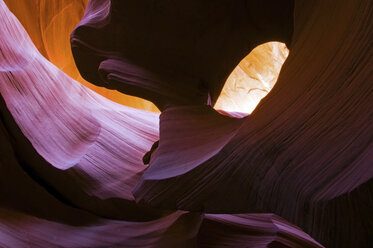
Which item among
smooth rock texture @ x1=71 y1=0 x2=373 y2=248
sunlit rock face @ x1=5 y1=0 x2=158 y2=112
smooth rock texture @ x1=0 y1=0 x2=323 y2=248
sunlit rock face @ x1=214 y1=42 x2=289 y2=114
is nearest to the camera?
smooth rock texture @ x1=71 y1=0 x2=373 y2=248

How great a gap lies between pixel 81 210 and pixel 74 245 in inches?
12.6

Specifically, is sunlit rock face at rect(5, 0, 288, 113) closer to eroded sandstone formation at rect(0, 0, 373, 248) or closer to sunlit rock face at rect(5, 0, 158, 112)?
sunlit rock face at rect(5, 0, 158, 112)

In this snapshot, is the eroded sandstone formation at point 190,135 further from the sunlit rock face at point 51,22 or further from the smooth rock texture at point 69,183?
the sunlit rock face at point 51,22

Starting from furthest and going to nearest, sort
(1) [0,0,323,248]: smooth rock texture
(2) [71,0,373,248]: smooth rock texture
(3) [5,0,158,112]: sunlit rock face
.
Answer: (3) [5,0,158,112]: sunlit rock face → (1) [0,0,323,248]: smooth rock texture → (2) [71,0,373,248]: smooth rock texture

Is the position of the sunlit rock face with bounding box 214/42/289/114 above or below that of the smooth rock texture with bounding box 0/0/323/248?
above

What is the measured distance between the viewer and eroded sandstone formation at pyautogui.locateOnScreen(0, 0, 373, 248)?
128 cm

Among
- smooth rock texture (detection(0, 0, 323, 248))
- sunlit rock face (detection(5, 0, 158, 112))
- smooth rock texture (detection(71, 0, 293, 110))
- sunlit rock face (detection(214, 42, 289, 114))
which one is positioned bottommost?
smooth rock texture (detection(0, 0, 323, 248))

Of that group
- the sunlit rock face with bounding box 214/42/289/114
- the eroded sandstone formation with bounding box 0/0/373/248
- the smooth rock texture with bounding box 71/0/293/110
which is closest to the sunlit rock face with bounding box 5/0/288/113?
the sunlit rock face with bounding box 214/42/289/114

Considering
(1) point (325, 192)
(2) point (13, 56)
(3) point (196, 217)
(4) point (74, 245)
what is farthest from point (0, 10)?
(1) point (325, 192)

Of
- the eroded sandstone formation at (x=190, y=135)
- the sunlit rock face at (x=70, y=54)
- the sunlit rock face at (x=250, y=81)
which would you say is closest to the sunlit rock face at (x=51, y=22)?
the sunlit rock face at (x=70, y=54)

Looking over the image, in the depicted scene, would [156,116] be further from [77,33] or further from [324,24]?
[324,24]

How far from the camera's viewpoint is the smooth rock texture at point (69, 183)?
227 cm

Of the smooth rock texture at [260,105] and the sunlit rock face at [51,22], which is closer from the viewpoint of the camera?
the smooth rock texture at [260,105]

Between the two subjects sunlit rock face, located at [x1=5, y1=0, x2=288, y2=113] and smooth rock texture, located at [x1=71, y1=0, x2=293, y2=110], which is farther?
sunlit rock face, located at [x1=5, y1=0, x2=288, y2=113]
